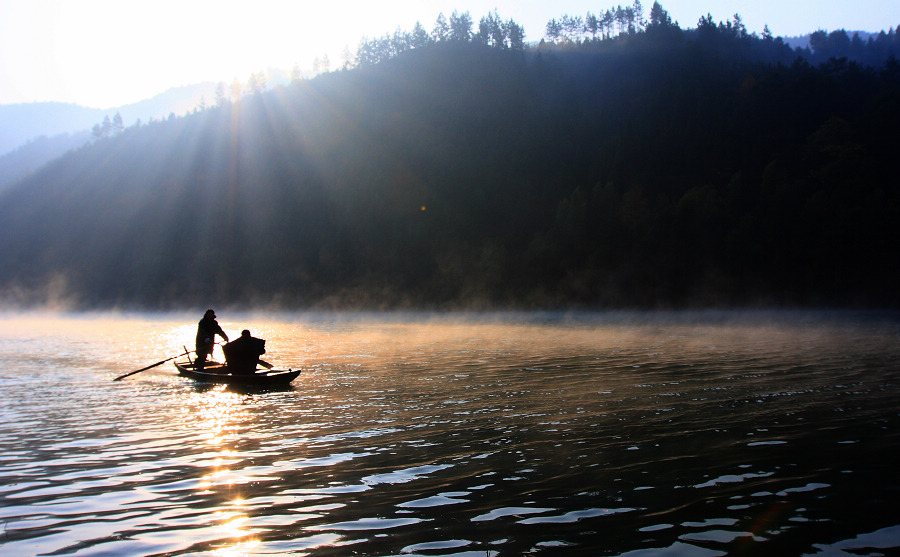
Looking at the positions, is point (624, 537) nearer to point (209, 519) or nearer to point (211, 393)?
point (209, 519)

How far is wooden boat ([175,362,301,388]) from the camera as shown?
23.6 m

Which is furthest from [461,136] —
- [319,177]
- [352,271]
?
[352,271]

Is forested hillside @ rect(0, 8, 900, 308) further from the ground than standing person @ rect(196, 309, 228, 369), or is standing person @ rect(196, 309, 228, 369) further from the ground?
forested hillside @ rect(0, 8, 900, 308)

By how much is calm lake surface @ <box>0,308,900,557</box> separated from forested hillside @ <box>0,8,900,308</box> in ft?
263

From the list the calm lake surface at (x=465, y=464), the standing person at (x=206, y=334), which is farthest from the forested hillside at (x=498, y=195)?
the calm lake surface at (x=465, y=464)

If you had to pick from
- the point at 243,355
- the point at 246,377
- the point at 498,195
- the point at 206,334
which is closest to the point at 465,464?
the point at 246,377

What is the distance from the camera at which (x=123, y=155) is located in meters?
194

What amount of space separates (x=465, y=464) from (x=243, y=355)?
49.2 feet

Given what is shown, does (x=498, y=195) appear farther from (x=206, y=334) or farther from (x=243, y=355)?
(x=243, y=355)

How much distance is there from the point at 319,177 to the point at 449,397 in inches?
5390

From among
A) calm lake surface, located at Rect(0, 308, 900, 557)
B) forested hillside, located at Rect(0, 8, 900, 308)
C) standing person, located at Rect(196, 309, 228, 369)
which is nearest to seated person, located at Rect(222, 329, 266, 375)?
calm lake surface, located at Rect(0, 308, 900, 557)

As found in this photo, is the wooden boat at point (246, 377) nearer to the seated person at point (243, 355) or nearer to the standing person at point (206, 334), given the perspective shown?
the seated person at point (243, 355)

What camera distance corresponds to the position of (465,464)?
1197 cm

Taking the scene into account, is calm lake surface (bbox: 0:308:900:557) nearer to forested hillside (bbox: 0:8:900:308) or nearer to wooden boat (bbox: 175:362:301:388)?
wooden boat (bbox: 175:362:301:388)
